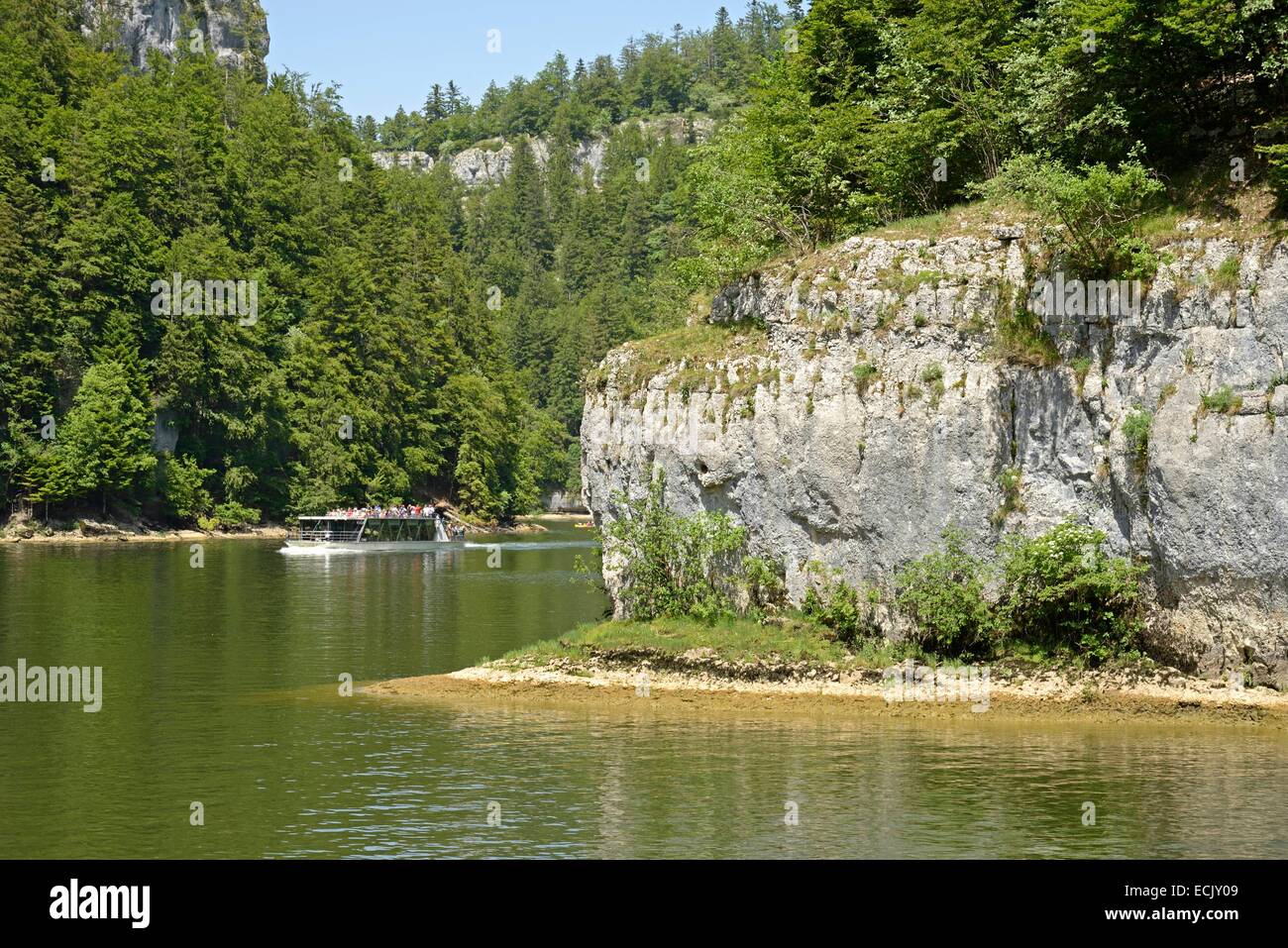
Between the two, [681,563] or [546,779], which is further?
[681,563]

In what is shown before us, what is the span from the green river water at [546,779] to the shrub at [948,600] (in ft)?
8.90

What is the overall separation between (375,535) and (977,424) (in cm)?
6617

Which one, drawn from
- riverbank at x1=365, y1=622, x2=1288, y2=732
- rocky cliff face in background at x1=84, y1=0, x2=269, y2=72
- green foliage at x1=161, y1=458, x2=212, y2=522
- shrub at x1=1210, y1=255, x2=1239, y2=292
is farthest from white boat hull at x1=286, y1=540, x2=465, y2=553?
rocky cliff face in background at x1=84, y1=0, x2=269, y2=72

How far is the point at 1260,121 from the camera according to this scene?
33.3 metres

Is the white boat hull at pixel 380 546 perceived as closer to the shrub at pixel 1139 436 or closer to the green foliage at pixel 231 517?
the green foliage at pixel 231 517

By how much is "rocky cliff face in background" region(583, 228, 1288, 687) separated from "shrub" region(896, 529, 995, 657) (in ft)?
1.52

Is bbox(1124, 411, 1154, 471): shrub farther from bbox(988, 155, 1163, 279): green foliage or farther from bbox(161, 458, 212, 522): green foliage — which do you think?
bbox(161, 458, 212, 522): green foliage

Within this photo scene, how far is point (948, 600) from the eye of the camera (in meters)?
31.9

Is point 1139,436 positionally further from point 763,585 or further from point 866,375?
point 763,585

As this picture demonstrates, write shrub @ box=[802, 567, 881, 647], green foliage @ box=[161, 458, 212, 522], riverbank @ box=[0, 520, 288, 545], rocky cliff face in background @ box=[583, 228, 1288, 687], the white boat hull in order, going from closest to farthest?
rocky cliff face in background @ box=[583, 228, 1288, 687] → shrub @ box=[802, 567, 881, 647] → the white boat hull → riverbank @ box=[0, 520, 288, 545] → green foliage @ box=[161, 458, 212, 522]

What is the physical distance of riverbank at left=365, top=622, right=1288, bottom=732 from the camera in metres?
29.9

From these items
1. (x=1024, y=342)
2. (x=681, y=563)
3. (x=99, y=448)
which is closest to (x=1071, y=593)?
(x=1024, y=342)

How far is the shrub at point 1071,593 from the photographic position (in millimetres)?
31094

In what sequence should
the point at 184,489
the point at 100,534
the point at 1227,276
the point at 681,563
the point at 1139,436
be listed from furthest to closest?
the point at 184,489, the point at 100,534, the point at 681,563, the point at 1139,436, the point at 1227,276
